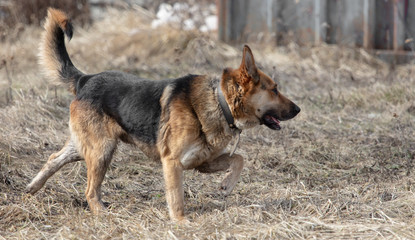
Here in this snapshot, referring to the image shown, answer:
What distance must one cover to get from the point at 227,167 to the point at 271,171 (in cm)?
112

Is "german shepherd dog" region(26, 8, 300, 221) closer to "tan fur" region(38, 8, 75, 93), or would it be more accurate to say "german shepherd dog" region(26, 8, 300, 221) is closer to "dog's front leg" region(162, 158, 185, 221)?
"dog's front leg" region(162, 158, 185, 221)

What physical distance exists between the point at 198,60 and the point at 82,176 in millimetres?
4888

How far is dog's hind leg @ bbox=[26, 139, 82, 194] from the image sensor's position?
4.60 metres

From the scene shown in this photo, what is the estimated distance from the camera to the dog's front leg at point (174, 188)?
4.12 metres

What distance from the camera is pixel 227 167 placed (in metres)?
4.42

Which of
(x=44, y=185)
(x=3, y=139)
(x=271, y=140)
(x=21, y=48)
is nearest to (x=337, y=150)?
(x=271, y=140)

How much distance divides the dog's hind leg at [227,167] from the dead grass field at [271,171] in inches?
8.2

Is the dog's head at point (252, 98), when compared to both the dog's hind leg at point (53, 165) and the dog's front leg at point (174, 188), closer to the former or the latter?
the dog's front leg at point (174, 188)

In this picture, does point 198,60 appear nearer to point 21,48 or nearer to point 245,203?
point 21,48

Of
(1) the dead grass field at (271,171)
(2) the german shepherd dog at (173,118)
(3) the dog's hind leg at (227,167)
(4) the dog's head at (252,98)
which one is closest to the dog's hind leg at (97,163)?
(2) the german shepherd dog at (173,118)

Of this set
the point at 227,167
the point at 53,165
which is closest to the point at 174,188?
the point at 227,167

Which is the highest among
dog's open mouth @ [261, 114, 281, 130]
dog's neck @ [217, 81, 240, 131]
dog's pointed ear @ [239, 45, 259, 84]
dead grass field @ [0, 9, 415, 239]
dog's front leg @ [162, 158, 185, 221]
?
dog's pointed ear @ [239, 45, 259, 84]

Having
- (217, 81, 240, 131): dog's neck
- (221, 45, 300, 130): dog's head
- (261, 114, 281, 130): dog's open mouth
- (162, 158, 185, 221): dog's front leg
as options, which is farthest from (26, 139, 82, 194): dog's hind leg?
(261, 114, 281, 130): dog's open mouth

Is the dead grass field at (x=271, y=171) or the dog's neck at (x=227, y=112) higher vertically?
the dog's neck at (x=227, y=112)
